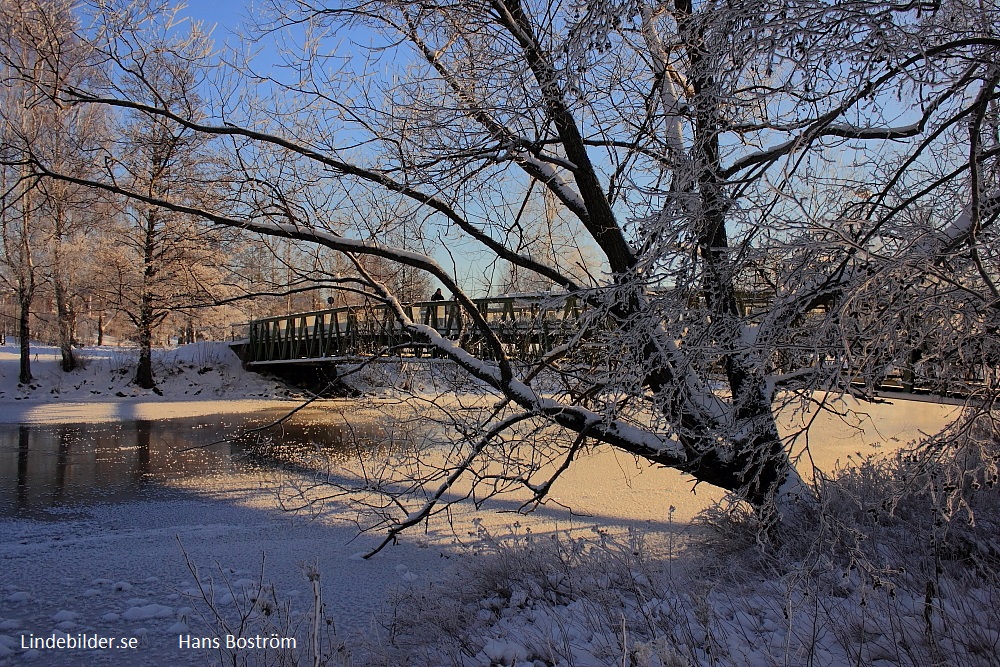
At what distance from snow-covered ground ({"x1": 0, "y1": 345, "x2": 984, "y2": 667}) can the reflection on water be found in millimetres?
674

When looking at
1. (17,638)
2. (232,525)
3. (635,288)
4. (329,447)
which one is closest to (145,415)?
(329,447)

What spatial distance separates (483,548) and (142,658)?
3.03 metres

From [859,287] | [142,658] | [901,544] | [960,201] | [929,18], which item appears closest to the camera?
[859,287]

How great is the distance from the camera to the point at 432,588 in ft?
17.4

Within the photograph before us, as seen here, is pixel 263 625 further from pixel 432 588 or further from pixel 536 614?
pixel 536 614

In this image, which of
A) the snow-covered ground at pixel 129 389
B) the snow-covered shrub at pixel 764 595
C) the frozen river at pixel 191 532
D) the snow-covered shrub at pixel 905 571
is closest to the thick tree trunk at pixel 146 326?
the snow-covered ground at pixel 129 389

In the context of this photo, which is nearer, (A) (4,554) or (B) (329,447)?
(A) (4,554)

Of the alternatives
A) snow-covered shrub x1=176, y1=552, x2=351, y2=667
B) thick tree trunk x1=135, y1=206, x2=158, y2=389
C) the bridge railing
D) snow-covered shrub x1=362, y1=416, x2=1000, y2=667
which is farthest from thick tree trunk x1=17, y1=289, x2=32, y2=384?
snow-covered shrub x1=362, y1=416, x2=1000, y2=667

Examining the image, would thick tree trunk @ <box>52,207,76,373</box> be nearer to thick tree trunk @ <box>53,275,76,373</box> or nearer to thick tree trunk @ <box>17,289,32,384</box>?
thick tree trunk @ <box>53,275,76,373</box>

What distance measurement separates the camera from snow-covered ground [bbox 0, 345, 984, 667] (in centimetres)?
322

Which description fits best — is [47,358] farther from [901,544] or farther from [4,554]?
[901,544]

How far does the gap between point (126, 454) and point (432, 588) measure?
927 centimetres

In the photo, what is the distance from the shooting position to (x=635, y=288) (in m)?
3.26

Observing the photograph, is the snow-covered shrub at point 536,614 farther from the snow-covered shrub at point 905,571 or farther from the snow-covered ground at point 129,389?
the snow-covered ground at point 129,389
